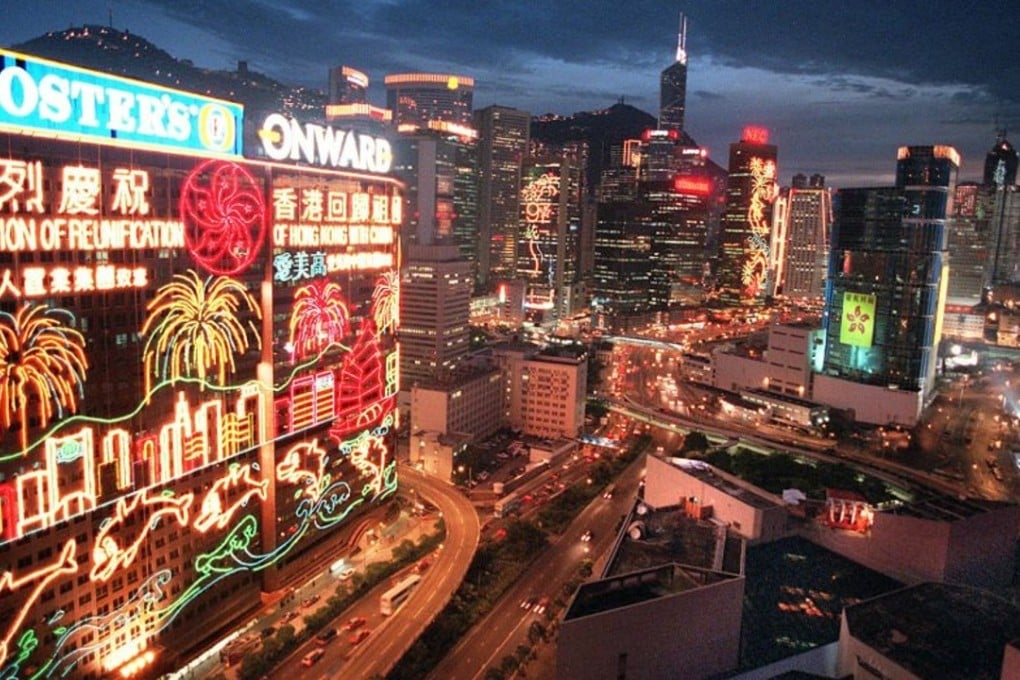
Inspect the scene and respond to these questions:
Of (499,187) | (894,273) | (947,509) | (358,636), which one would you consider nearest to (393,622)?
(358,636)

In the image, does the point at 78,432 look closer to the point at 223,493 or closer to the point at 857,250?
the point at 223,493

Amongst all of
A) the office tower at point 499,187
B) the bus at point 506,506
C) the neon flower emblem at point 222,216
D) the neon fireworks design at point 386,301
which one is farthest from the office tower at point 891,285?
the office tower at point 499,187

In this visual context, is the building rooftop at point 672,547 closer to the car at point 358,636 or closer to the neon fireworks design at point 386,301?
the car at point 358,636

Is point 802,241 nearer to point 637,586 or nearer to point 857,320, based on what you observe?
point 857,320

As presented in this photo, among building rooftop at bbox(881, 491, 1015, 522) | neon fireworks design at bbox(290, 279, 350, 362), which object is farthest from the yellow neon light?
building rooftop at bbox(881, 491, 1015, 522)

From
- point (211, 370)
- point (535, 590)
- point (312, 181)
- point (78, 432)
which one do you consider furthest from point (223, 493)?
point (535, 590)
